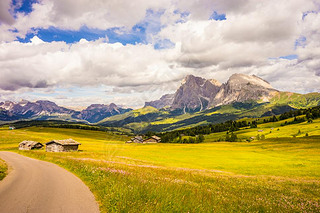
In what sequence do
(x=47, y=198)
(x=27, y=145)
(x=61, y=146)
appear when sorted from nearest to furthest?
1. (x=47, y=198)
2. (x=61, y=146)
3. (x=27, y=145)

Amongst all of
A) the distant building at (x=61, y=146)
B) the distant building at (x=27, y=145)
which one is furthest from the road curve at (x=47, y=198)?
the distant building at (x=27, y=145)

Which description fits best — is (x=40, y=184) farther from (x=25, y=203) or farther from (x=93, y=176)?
(x=25, y=203)

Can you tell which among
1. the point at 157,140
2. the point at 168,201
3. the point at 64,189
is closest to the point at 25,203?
the point at 64,189

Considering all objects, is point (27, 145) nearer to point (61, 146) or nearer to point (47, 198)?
point (61, 146)

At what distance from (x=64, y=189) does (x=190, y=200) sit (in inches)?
382

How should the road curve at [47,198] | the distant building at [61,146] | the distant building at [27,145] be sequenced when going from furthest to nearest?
1. the distant building at [27,145]
2. the distant building at [61,146]
3. the road curve at [47,198]

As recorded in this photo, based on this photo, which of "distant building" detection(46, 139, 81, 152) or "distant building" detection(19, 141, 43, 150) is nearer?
"distant building" detection(46, 139, 81, 152)

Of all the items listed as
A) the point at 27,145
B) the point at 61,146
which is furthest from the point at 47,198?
the point at 27,145

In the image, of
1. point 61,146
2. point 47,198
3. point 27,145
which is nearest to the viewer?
point 47,198

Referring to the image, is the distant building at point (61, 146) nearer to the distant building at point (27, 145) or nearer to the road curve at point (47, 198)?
the distant building at point (27, 145)

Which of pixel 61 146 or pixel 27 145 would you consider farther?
pixel 27 145

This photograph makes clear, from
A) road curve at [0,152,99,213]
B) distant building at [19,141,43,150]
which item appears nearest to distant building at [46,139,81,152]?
distant building at [19,141,43,150]

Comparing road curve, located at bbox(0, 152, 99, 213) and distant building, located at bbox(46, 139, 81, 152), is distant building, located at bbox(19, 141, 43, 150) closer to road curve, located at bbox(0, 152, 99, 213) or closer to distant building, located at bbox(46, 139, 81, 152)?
distant building, located at bbox(46, 139, 81, 152)

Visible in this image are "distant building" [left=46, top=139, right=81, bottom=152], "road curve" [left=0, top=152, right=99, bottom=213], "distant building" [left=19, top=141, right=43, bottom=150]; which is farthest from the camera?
"distant building" [left=19, top=141, right=43, bottom=150]
